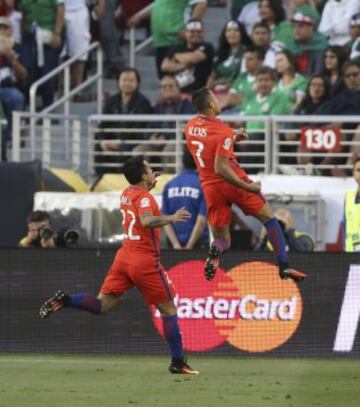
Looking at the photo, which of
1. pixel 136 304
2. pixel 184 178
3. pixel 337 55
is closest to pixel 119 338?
pixel 136 304

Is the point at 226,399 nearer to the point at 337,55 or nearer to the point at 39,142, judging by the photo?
the point at 337,55

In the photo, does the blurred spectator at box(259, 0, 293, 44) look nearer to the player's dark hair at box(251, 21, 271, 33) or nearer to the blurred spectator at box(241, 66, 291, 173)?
the player's dark hair at box(251, 21, 271, 33)

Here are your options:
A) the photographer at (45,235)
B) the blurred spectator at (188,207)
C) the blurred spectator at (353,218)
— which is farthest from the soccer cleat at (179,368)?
the photographer at (45,235)

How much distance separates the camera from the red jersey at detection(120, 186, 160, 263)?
545 inches

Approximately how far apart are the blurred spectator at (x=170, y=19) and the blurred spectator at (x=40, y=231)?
518cm

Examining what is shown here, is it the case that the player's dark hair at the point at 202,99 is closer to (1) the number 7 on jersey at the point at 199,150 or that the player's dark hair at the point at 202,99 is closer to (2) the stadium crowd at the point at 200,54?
(1) the number 7 on jersey at the point at 199,150

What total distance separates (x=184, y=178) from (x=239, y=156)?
2.97 m

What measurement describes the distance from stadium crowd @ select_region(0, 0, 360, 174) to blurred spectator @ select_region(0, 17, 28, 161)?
0.01 metres

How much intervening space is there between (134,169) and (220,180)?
0.95m

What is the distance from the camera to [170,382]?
44.4 feet

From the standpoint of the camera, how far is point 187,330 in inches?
648

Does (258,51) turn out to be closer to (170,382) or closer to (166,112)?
(166,112)

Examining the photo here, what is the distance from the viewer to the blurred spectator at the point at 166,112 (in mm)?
21078

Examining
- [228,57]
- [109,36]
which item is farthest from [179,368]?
[109,36]
